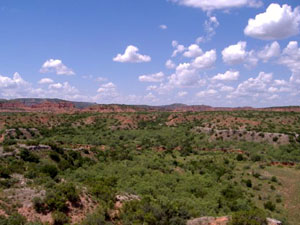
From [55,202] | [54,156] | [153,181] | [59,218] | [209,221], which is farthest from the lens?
[54,156]

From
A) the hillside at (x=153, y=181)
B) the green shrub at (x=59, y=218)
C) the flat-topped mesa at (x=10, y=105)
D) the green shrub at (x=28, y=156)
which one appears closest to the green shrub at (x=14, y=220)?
the hillside at (x=153, y=181)

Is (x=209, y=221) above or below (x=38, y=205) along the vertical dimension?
below

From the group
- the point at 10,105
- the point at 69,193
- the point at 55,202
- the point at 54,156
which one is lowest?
the point at 54,156

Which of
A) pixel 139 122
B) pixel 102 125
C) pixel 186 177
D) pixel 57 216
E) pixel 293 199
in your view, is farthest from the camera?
pixel 139 122

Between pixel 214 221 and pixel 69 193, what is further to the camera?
pixel 69 193

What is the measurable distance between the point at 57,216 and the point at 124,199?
423 centimetres

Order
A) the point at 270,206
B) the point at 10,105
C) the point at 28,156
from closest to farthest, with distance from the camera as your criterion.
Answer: the point at 270,206 → the point at 28,156 → the point at 10,105

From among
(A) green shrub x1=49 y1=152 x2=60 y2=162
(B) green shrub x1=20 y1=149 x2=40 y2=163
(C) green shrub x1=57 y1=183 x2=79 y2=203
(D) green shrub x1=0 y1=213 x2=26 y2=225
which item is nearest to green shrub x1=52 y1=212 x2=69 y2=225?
(D) green shrub x1=0 y1=213 x2=26 y2=225

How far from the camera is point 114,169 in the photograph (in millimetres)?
25375

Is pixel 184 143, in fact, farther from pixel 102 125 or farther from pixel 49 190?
pixel 49 190

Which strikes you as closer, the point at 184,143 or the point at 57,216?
the point at 57,216

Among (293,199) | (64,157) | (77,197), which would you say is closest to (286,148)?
(293,199)

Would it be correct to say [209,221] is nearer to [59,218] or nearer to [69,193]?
[59,218]

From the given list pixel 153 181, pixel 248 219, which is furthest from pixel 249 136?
pixel 248 219
